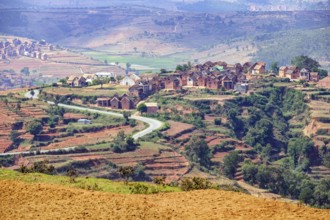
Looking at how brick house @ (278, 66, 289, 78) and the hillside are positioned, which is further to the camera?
the hillside

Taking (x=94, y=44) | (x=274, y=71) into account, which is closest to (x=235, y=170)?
(x=274, y=71)

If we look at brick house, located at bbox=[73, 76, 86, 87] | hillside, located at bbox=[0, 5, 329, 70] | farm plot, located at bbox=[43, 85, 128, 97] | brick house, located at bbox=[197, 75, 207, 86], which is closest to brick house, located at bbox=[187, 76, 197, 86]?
brick house, located at bbox=[197, 75, 207, 86]

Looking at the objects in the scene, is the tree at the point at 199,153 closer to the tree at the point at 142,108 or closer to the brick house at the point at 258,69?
the tree at the point at 142,108

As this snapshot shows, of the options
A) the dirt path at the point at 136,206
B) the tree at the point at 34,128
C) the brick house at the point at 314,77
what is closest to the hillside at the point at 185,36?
the brick house at the point at 314,77

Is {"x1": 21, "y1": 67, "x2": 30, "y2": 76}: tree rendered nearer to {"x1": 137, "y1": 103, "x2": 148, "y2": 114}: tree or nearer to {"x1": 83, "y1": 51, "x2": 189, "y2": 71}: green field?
{"x1": 83, "y1": 51, "x2": 189, "y2": 71}: green field

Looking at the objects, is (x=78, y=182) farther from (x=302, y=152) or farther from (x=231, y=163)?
(x=302, y=152)

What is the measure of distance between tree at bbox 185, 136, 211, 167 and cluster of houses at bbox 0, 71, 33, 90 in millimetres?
54716

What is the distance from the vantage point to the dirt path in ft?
51.8

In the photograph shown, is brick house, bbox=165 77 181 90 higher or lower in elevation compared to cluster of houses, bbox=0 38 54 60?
lower

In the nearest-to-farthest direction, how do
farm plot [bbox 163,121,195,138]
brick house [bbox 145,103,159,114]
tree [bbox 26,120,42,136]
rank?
tree [bbox 26,120,42,136] → farm plot [bbox 163,121,195,138] → brick house [bbox 145,103,159,114]

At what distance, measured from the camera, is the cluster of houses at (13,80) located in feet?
359

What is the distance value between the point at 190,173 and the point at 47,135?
13.8 metres

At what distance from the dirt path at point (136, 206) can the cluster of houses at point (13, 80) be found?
293 feet

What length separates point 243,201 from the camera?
16.8m
